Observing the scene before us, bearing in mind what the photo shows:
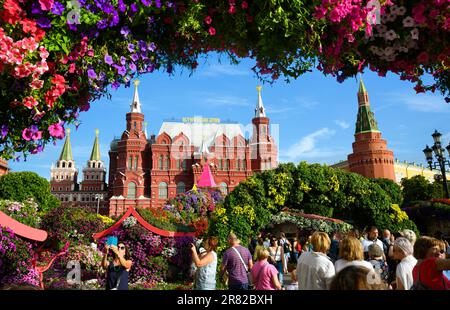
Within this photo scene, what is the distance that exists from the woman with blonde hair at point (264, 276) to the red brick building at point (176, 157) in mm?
50561

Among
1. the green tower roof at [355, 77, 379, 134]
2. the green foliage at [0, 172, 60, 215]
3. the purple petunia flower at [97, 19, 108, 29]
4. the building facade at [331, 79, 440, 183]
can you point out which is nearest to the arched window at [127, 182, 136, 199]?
the green foliage at [0, 172, 60, 215]

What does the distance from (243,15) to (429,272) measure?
8.25 feet

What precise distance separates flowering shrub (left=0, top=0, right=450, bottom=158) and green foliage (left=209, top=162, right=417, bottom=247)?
9416 mm

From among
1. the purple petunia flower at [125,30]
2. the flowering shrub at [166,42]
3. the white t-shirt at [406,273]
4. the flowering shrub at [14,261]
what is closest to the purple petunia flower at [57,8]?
the flowering shrub at [166,42]

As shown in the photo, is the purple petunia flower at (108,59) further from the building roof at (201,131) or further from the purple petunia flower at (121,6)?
the building roof at (201,131)

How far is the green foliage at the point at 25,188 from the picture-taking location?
113 ft

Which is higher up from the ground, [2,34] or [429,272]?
[2,34]

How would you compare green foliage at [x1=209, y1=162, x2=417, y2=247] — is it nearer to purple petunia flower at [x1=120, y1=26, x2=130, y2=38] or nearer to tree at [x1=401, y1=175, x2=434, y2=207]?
purple petunia flower at [x1=120, y1=26, x2=130, y2=38]

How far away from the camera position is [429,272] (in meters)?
3.03

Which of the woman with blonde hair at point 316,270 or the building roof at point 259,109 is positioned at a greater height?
the building roof at point 259,109

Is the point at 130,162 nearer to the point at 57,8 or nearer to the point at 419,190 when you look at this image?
the point at 419,190
